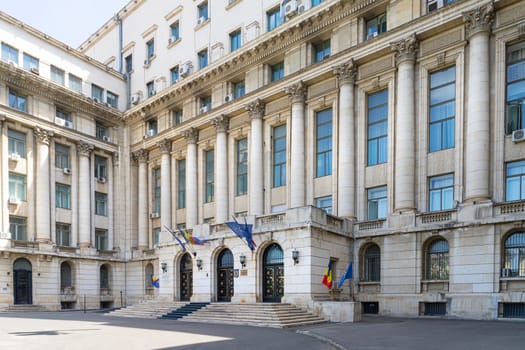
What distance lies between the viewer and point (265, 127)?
117 ft

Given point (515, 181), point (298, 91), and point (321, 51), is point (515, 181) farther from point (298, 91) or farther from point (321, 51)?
point (321, 51)

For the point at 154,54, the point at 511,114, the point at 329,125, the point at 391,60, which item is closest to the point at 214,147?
the point at 329,125

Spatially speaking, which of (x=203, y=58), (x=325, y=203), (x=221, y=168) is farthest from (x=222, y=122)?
(x=325, y=203)

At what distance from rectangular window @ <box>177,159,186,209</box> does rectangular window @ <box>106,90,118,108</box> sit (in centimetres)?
1116

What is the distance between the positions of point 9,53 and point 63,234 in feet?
54.9

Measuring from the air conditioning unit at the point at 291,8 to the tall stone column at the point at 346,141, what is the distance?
20.9 feet

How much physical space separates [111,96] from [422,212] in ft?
115

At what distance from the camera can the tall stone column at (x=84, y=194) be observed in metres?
42.0

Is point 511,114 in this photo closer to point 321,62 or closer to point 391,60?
point 391,60

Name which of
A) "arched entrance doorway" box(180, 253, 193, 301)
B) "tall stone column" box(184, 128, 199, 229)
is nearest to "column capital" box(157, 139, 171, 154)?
"tall stone column" box(184, 128, 199, 229)

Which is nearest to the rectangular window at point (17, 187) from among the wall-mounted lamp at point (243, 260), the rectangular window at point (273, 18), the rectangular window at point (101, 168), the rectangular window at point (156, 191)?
the rectangular window at point (101, 168)

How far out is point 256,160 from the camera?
35.0 meters

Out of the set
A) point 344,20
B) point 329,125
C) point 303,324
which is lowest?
point 303,324

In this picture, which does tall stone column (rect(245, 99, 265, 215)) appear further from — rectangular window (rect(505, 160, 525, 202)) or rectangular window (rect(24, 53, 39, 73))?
rectangular window (rect(24, 53, 39, 73))
